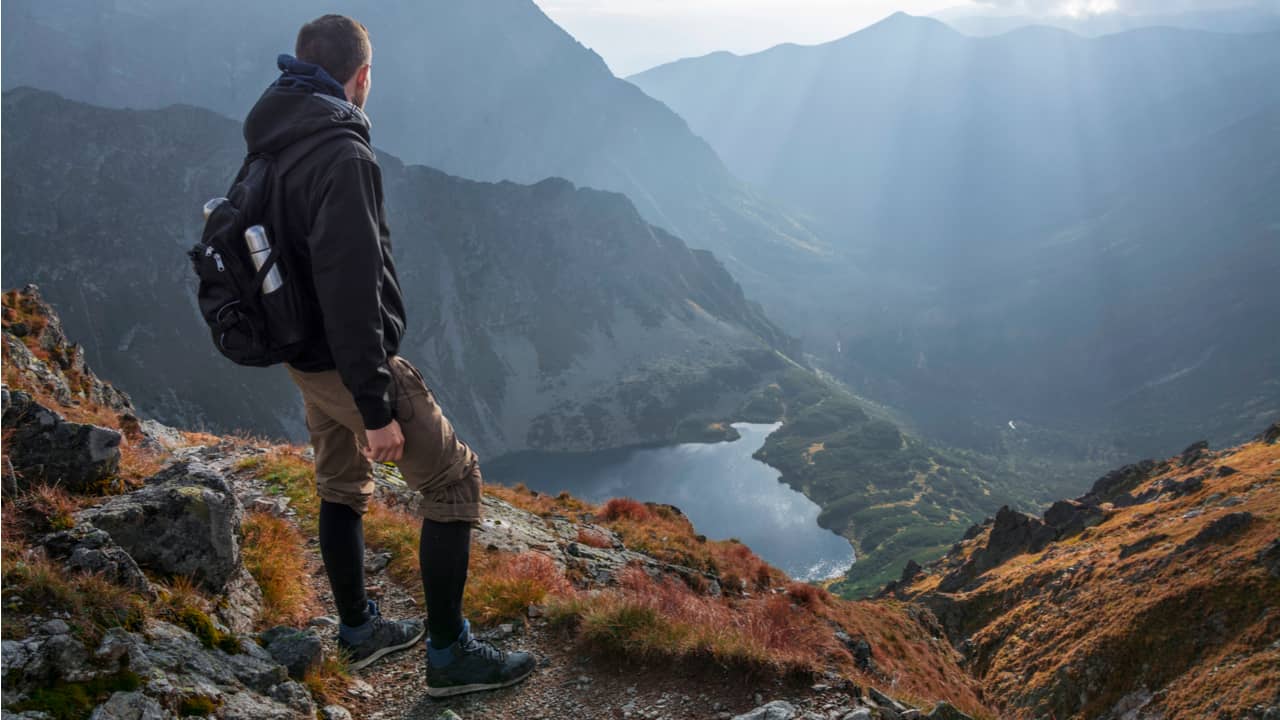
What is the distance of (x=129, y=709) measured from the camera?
13.0 feet

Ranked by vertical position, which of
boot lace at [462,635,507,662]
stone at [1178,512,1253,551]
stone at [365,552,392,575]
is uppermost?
stone at [1178,512,1253,551]

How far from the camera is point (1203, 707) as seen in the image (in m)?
16.4

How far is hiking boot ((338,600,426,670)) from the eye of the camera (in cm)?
613

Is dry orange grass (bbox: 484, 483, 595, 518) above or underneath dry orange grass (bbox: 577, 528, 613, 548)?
above

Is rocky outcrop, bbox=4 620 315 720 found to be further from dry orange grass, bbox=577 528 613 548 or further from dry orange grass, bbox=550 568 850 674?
dry orange grass, bbox=577 528 613 548

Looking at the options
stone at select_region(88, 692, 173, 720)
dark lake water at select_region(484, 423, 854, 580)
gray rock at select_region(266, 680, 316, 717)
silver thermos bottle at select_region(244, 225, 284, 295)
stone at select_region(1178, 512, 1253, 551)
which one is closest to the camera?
stone at select_region(88, 692, 173, 720)

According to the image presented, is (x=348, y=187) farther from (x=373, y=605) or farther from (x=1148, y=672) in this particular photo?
(x=1148, y=672)

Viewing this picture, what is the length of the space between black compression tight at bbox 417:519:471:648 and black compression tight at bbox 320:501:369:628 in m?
0.68

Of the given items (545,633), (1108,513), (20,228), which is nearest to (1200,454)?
(1108,513)

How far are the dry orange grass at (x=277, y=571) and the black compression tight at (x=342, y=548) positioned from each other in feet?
3.77

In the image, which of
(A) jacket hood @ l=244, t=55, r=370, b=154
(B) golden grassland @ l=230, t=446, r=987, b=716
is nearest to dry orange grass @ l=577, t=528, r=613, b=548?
(B) golden grassland @ l=230, t=446, r=987, b=716

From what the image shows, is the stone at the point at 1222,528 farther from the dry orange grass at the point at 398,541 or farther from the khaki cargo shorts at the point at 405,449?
the khaki cargo shorts at the point at 405,449

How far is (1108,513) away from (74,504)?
53.4 m

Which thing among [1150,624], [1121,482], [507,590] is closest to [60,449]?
[507,590]
